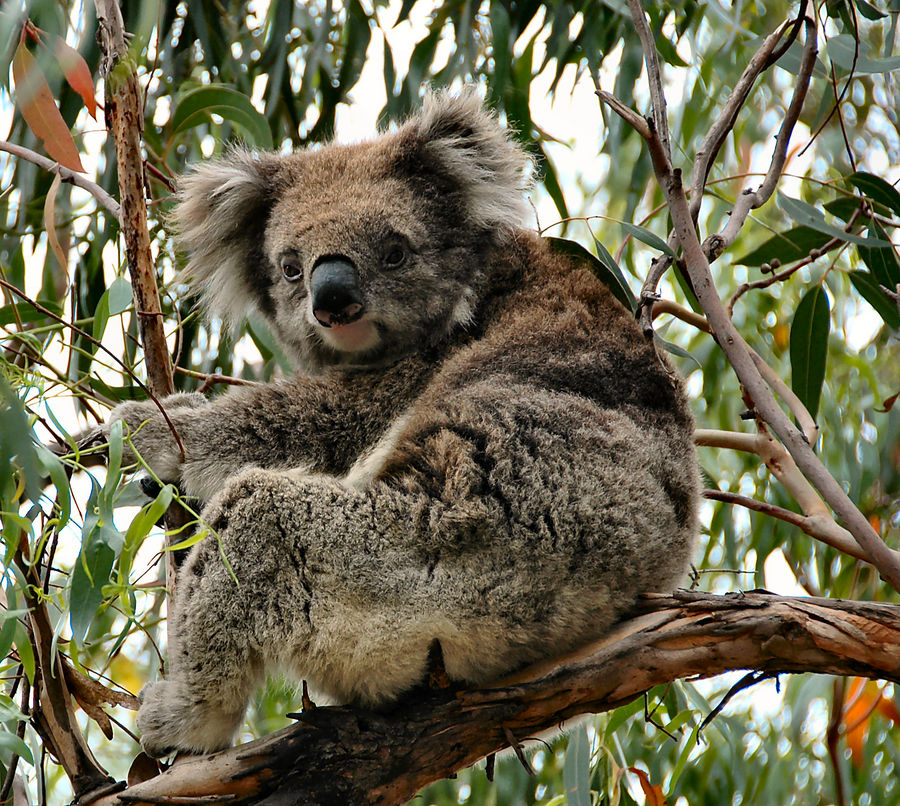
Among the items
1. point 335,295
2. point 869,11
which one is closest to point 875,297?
point 869,11

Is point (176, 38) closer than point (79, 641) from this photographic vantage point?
No

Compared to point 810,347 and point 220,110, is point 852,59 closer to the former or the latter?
point 810,347

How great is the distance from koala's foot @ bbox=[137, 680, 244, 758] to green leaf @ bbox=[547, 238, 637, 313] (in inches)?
50.4

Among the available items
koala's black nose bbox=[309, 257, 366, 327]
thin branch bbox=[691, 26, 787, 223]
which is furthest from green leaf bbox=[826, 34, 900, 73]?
koala's black nose bbox=[309, 257, 366, 327]

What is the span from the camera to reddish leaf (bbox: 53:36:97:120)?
64.4 inches

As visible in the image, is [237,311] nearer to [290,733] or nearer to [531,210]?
[531,210]

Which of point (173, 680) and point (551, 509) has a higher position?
point (551, 509)

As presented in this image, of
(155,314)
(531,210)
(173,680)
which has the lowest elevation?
(173,680)

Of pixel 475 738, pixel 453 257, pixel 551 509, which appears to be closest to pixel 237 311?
pixel 453 257

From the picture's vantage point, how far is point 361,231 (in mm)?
2662

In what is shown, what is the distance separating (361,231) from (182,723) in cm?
133

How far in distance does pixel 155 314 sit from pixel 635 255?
105 inches

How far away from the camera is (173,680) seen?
206 centimetres

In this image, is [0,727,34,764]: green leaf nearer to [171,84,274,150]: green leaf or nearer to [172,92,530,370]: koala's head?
[172,92,530,370]: koala's head
